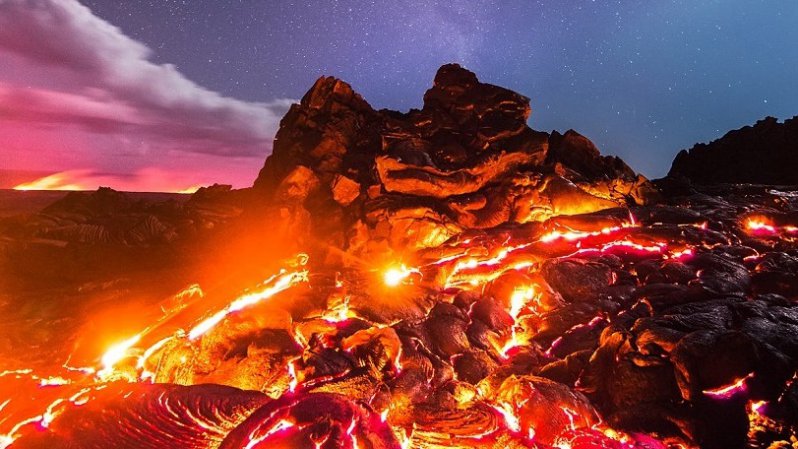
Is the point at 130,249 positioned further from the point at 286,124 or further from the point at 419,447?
the point at 419,447

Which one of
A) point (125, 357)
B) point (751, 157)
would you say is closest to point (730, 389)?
point (125, 357)

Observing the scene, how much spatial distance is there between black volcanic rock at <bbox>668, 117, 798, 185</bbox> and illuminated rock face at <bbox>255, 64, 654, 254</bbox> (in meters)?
17.2

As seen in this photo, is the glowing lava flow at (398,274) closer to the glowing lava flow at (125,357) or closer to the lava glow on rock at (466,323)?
the lava glow on rock at (466,323)

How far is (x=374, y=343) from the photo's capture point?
1043cm

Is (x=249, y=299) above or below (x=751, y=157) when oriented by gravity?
below

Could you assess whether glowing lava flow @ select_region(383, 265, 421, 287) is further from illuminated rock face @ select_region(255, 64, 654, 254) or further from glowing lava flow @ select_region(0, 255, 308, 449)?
illuminated rock face @ select_region(255, 64, 654, 254)

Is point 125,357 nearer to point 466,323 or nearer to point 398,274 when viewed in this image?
point 398,274

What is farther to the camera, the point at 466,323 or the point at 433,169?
the point at 433,169

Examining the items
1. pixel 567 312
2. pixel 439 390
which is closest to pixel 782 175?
pixel 567 312

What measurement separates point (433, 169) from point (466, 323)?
11584 mm

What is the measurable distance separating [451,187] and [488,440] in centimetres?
1555

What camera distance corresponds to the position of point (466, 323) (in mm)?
12664

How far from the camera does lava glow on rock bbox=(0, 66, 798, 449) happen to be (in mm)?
7129

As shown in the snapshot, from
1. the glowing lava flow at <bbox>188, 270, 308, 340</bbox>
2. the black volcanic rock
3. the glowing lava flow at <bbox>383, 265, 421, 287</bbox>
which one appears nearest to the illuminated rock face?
the glowing lava flow at <bbox>383, 265, 421, 287</bbox>
